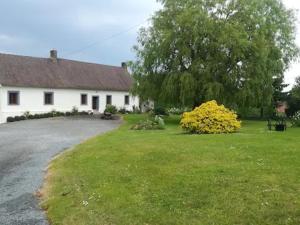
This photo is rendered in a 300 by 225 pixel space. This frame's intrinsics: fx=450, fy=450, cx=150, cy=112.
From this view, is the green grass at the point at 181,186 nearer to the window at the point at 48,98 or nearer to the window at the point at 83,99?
the window at the point at 48,98

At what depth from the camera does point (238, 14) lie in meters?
32.7

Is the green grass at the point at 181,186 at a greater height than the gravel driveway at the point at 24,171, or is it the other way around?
the green grass at the point at 181,186

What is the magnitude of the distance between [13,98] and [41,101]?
10.1 feet

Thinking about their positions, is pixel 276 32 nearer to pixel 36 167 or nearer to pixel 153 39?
pixel 153 39

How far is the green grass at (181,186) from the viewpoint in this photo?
7.36 metres

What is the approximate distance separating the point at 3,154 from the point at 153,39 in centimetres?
1917

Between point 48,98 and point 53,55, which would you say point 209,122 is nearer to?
point 48,98

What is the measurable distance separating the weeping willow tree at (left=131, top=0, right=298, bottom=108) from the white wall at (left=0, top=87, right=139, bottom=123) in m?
8.71

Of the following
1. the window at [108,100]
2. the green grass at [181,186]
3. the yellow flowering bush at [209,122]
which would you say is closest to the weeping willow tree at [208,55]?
the yellow flowering bush at [209,122]

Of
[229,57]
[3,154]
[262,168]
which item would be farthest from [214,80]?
[262,168]

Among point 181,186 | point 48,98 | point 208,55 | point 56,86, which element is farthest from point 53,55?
point 181,186

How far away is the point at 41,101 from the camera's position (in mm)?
42250

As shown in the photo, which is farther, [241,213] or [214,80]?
[214,80]

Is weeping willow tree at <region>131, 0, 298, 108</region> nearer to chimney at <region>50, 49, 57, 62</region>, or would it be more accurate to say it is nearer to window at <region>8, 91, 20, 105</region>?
window at <region>8, 91, 20, 105</region>
